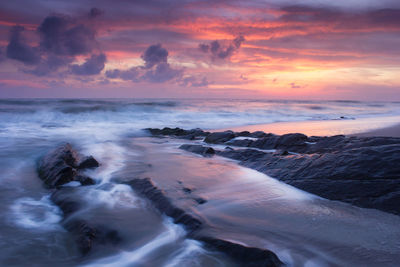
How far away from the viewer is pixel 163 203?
3613mm

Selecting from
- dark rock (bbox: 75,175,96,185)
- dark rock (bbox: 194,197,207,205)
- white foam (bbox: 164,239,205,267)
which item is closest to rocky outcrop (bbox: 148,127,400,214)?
dark rock (bbox: 194,197,207,205)

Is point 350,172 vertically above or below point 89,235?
above

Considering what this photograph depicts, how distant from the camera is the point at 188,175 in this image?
5137 mm

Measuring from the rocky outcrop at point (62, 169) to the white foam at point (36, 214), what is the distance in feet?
1.84

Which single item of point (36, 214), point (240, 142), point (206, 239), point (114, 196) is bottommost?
point (36, 214)

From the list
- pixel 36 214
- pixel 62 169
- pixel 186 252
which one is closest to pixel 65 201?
pixel 36 214

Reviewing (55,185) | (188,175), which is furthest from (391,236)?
(55,185)

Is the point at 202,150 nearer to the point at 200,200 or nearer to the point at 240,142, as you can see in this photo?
the point at 240,142

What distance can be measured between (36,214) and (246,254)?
→ 9.44 ft

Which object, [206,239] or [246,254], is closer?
[246,254]

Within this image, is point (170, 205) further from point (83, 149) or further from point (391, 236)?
point (83, 149)

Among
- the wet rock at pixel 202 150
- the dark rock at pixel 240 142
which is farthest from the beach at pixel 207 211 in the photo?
the dark rock at pixel 240 142

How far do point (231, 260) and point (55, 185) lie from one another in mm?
3560

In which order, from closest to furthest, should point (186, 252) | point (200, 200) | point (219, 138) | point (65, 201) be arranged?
1. point (186, 252)
2. point (200, 200)
3. point (65, 201)
4. point (219, 138)
